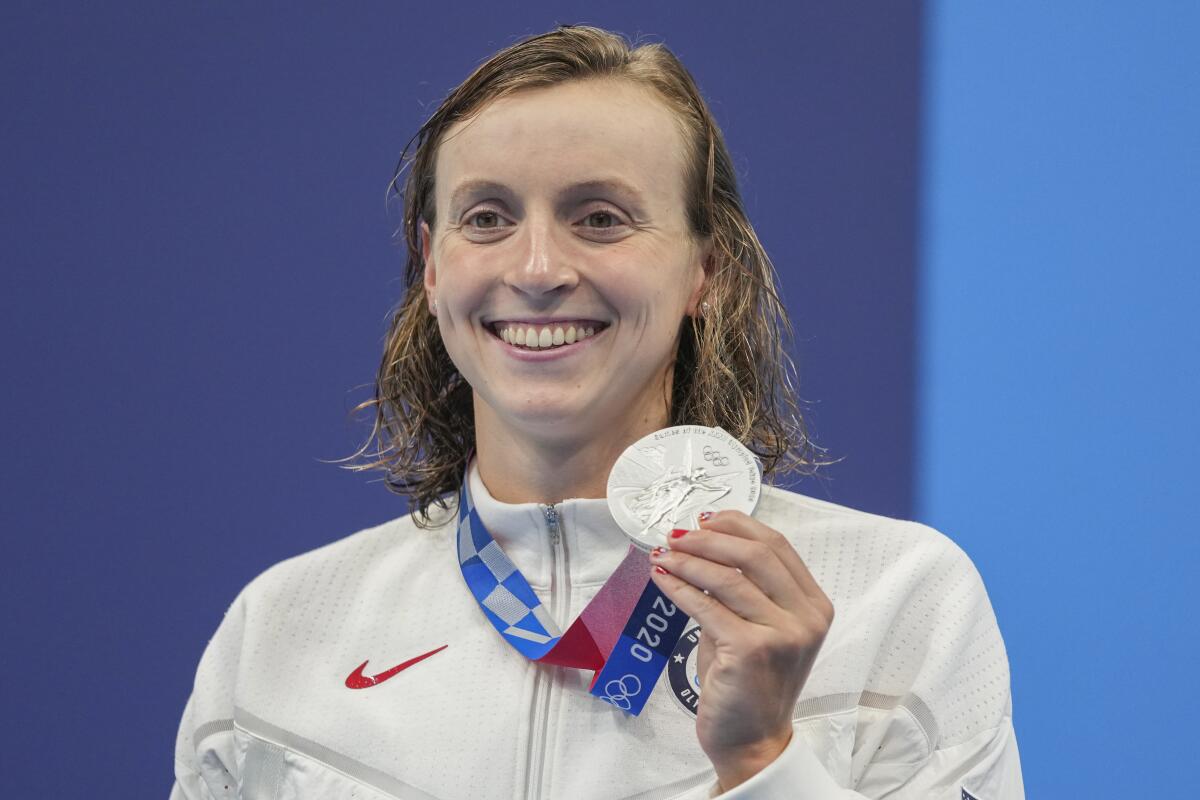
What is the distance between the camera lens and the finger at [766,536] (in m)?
1.25

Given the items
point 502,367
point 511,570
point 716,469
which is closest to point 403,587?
point 511,570

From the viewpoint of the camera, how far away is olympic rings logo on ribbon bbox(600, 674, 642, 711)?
1.51 metres

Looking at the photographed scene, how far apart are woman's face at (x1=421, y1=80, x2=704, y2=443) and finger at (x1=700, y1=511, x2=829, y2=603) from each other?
343 millimetres

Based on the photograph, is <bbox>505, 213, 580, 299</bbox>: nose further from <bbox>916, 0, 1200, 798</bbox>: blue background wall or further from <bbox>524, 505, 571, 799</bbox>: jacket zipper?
<bbox>916, 0, 1200, 798</bbox>: blue background wall

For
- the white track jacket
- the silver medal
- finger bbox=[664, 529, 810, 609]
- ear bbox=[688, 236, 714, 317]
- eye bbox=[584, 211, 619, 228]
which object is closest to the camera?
finger bbox=[664, 529, 810, 609]

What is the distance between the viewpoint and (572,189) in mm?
1572

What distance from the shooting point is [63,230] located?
264 cm

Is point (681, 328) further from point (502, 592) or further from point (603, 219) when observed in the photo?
point (502, 592)

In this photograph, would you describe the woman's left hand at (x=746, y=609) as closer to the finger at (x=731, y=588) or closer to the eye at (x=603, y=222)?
the finger at (x=731, y=588)

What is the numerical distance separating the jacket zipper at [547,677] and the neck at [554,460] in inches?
1.7

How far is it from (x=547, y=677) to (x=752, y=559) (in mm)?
428

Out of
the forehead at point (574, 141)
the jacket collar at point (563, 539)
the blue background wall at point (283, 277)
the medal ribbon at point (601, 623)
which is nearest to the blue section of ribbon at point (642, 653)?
the medal ribbon at point (601, 623)

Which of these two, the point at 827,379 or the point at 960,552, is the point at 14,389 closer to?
the point at 827,379

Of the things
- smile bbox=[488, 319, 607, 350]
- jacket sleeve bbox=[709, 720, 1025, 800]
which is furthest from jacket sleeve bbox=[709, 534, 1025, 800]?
smile bbox=[488, 319, 607, 350]
